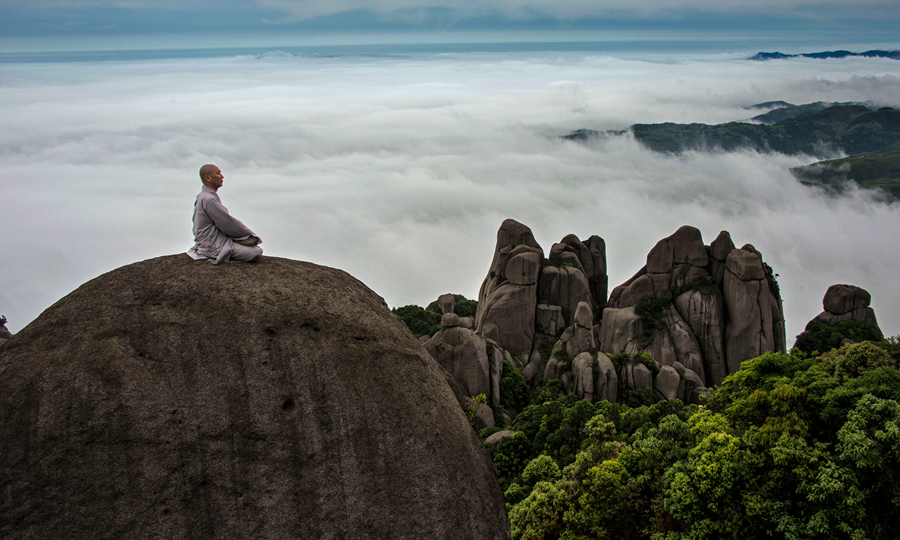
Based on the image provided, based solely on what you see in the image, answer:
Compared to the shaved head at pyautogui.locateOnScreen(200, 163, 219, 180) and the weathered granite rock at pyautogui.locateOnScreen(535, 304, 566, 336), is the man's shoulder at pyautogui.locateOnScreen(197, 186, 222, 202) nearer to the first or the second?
the shaved head at pyautogui.locateOnScreen(200, 163, 219, 180)

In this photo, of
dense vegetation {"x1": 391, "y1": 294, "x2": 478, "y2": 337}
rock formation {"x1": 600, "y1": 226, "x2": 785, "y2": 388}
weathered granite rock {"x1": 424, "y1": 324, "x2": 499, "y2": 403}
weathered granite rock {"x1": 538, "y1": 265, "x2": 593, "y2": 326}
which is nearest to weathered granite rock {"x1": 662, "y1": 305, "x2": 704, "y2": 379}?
rock formation {"x1": 600, "y1": 226, "x2": 785, "y2": 388}

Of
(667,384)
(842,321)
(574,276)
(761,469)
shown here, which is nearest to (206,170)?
(761,469)

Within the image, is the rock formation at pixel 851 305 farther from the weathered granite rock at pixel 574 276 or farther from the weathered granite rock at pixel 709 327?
the weathered granite rock at pixel 574 276

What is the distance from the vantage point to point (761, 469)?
2092 centimetres

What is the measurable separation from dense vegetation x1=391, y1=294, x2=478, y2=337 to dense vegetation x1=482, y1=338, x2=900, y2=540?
3756 cm

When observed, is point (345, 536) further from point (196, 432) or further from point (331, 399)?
point (196, 432)

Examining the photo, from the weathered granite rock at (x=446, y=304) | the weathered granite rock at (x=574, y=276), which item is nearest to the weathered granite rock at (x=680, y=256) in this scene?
the weathered granite rock at (x=574, y=276)

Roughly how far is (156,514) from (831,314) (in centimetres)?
6312

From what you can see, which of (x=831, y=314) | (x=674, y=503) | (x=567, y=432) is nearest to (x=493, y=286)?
(x=567, y=432)

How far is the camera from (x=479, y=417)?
44.8 meters

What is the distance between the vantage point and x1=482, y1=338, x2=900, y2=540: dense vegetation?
1833cm

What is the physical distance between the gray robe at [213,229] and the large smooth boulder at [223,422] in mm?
338

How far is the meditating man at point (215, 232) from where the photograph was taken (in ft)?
41.3

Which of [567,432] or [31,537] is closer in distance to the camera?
[31,537]
